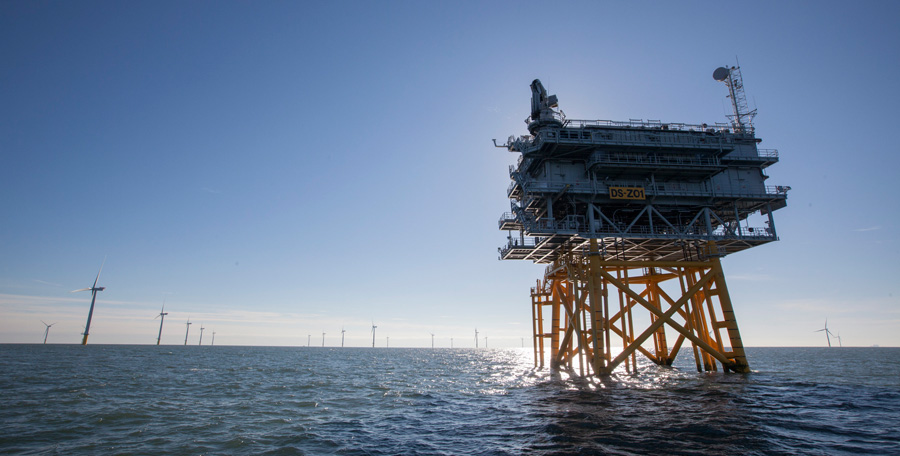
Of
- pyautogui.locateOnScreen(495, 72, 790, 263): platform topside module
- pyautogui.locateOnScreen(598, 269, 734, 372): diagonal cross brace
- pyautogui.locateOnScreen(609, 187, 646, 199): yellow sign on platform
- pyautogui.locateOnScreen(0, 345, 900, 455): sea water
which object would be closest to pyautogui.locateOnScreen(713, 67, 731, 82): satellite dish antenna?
pyautogui.locateOnScreen(495, 72, 790, 263): platform topside module

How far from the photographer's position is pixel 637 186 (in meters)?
31.7

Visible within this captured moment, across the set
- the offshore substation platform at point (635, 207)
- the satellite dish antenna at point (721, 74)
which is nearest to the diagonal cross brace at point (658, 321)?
the offshore substation platform at point (635, 207)

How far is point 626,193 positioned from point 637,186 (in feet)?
5.51

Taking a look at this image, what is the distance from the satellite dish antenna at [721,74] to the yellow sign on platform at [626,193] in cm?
1594

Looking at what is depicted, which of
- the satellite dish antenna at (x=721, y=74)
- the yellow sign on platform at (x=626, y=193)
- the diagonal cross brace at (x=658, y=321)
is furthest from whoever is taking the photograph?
the satellite dish antenna at (x=721, y=74)

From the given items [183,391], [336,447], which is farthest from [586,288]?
[183,391]

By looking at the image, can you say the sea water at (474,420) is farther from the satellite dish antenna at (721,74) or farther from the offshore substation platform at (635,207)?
the satellite dish antenna at (721,74)

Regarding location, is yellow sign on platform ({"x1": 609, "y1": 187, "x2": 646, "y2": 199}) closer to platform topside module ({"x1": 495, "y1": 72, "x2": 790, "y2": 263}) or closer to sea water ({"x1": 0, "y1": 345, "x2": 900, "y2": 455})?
platform topside module ({"x1": 495, "y1": 72, "x2": 790, "y2": 263})

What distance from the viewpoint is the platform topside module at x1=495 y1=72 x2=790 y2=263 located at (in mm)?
30906

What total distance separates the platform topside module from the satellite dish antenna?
15.3 ft

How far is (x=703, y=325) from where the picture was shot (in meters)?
34.3

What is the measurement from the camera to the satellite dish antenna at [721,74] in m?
37.5

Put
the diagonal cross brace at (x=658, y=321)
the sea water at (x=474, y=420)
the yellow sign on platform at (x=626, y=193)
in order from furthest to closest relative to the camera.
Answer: the yellow sign on platform at (x=626, y=193) → the diagonal cross brace at (x=658, y=321) → the sea water at (x=474, y=420)

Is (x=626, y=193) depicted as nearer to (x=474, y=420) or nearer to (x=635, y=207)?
(x=635, y=207)
